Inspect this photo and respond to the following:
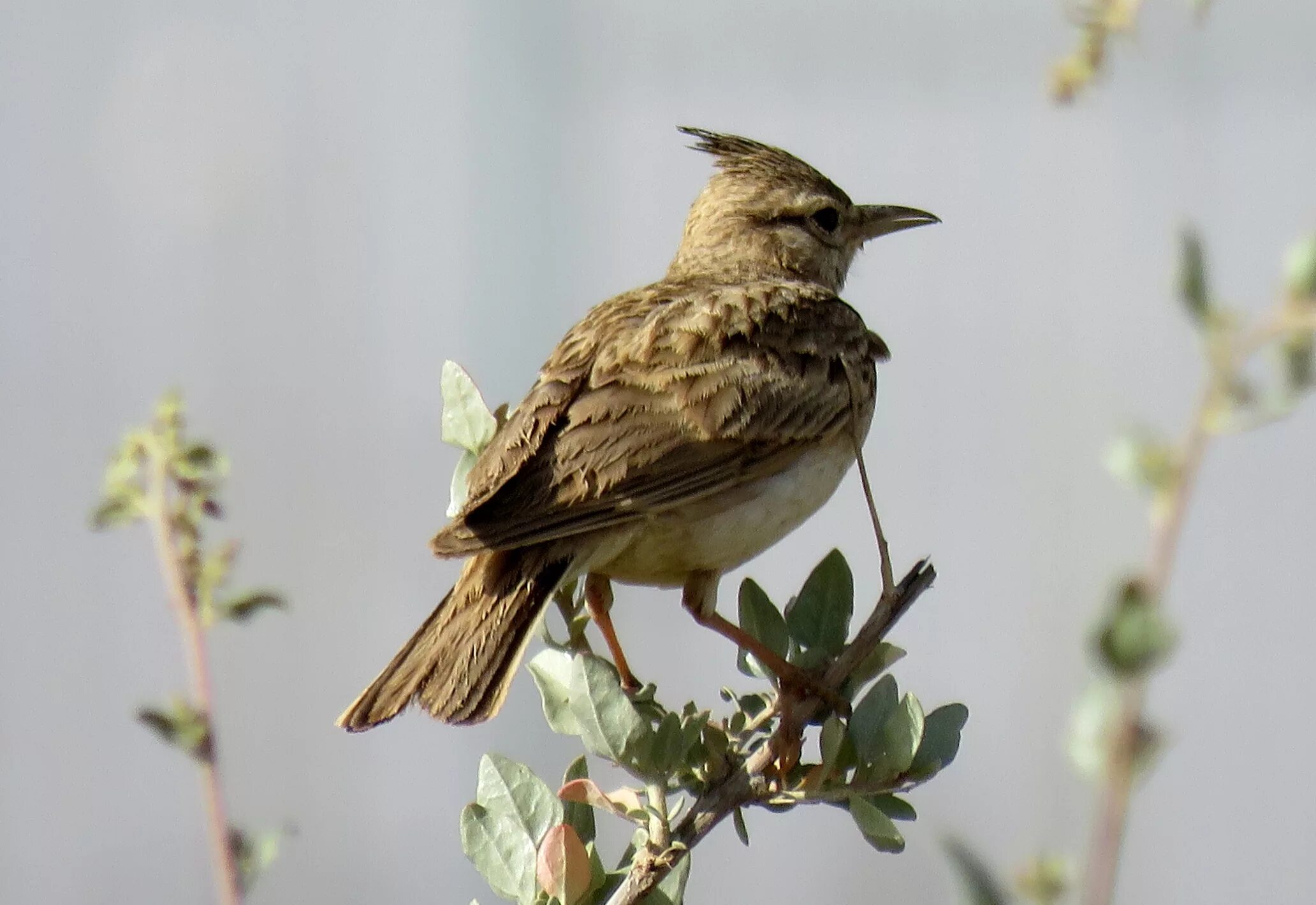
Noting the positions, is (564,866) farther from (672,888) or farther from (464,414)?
(464,414)

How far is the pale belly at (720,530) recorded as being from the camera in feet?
8.30

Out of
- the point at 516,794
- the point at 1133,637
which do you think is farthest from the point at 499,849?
the point at 1133,637

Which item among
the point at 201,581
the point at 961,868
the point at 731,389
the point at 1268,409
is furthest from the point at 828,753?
the point at 731,389

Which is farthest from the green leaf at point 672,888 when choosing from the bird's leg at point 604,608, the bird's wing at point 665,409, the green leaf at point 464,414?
the bird's leg at point 604,608

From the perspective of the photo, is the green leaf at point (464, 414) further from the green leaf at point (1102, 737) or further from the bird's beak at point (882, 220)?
the bird's beak at point (882, 220)

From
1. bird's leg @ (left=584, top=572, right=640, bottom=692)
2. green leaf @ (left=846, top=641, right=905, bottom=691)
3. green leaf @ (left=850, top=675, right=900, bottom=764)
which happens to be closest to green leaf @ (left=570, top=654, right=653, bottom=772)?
green leaf @ (left=850, top=675, right=900, bottom=764)

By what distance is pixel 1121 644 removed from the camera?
140 centimetres

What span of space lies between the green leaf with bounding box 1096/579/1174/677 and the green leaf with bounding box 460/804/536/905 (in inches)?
26.3

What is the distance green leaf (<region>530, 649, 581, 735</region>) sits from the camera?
1772 millimetres

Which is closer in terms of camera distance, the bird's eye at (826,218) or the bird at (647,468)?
the bird at (647,468)

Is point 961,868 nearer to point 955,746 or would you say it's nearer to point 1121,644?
point 1121,644

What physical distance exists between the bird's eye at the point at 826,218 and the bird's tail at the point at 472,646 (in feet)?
6.02

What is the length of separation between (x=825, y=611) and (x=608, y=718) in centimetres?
42

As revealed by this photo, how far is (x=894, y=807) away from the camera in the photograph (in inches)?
68.4
